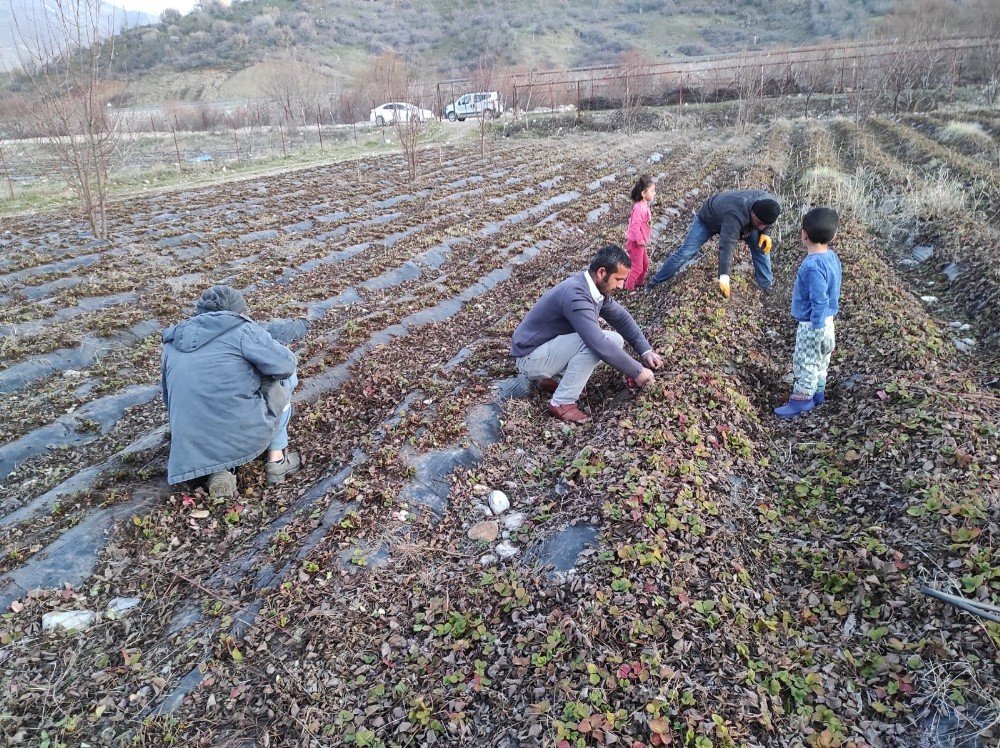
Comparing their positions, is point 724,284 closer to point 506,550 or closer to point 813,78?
point 506,550

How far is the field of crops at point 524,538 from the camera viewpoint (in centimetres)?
269

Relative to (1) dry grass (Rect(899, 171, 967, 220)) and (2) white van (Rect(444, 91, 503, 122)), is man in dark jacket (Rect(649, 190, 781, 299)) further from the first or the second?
(2) white van (Rect(444, 91, 503, 122))

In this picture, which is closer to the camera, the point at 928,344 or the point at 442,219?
the point at 928,344

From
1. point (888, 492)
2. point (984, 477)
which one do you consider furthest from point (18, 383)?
point (984, 477)

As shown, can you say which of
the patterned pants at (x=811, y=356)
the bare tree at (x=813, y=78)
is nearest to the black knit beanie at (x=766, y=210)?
the patterned pants at (x=811, y=356)

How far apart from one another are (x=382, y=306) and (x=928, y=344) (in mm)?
5942

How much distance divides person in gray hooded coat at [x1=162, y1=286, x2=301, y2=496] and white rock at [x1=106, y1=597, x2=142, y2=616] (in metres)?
0.77

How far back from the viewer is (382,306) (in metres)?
7.74

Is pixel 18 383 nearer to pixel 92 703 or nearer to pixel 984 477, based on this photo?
pixel 92 703

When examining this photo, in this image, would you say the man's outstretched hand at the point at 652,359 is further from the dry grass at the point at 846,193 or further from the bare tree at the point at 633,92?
the bare tree at the point at 633,92

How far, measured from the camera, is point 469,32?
2660 inches

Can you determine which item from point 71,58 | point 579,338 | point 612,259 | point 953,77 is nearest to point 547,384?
point 579,338

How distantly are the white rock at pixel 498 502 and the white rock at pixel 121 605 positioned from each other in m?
2.25

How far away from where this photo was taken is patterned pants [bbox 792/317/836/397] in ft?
15.4
